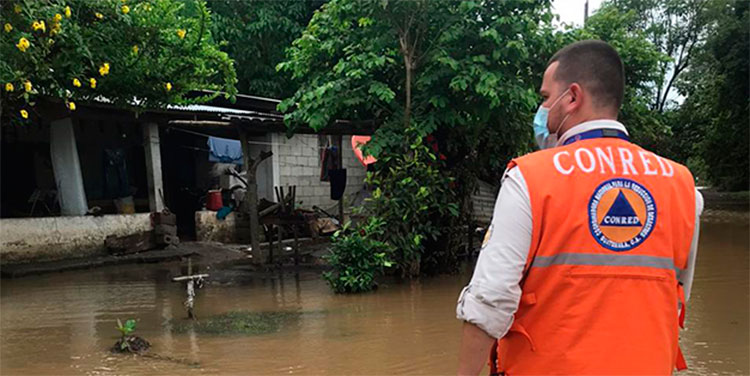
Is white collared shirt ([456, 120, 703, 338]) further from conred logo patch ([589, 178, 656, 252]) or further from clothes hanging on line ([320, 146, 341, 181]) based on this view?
clothes hanging on line ([320, 146, 341, 181])

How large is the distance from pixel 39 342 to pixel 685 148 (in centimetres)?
2960

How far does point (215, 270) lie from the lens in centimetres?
1080

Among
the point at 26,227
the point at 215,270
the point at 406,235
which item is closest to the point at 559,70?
the point at 406,235

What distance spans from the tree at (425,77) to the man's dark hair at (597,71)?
6.46m

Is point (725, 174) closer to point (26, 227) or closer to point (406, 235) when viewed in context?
point (406, 235)

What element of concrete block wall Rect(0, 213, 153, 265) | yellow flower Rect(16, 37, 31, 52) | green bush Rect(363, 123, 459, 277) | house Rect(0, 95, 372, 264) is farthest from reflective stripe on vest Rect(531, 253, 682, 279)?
concrete block wall Rect(0, 213, 153, 265)

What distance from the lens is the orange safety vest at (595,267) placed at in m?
1.54

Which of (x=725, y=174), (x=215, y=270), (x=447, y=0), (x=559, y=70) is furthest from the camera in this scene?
(x=725, y=174)

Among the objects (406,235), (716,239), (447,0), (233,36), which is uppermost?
(233,36)

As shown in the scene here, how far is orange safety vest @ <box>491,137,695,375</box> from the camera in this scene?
1.54 m

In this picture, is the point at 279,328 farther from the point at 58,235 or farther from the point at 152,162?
the point at 152,162

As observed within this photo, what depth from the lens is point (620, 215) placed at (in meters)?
1.55

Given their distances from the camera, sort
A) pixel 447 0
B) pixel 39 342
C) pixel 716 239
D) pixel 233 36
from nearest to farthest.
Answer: pixel 39 342 → pixel 447 0 → pixel 716 239 → pixel 233 36

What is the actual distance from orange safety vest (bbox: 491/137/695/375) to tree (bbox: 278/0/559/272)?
6625mm
